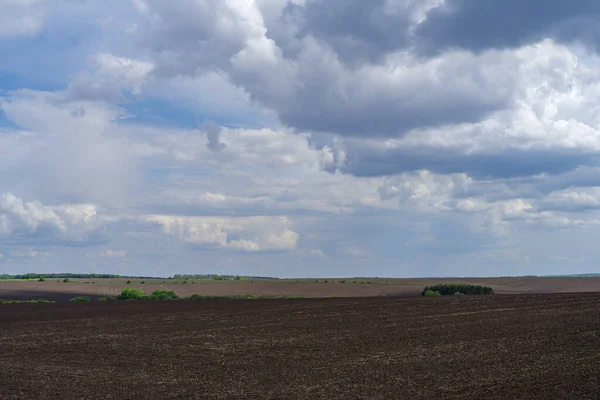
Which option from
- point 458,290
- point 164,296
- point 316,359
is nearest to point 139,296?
point 164,296

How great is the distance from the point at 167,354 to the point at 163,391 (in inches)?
304

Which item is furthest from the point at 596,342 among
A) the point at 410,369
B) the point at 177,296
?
the point at 177,296

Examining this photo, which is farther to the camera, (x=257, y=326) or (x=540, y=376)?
(x=257, y=326)

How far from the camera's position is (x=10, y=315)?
50531mm

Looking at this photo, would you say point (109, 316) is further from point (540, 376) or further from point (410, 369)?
point (540, 376)

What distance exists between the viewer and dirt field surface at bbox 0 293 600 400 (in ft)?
55.3

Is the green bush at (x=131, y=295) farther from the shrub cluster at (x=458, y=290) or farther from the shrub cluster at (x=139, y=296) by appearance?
the shrub cluster at (x=458, y=290)

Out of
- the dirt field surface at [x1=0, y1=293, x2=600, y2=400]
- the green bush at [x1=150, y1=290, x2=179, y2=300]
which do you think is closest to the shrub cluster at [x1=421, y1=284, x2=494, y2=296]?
the green bush at [x1=150, y1=290, x2=179, y2=300]

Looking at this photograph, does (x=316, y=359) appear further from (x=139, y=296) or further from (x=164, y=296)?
(x=139, y=296)

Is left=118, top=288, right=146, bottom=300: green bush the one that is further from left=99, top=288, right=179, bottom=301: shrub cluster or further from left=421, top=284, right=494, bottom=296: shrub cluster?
left=421, top=284, right=494, bottom=296: shrub cluster

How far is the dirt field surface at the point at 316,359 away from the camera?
16859 mm

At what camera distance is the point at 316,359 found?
22312 mm

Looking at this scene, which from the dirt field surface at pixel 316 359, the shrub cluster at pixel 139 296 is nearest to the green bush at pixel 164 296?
the shrub cluster at pixel 139 296

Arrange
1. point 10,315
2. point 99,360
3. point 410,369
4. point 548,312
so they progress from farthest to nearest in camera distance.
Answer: point 10,315
point 548,312
point 99,360
point 410,369
